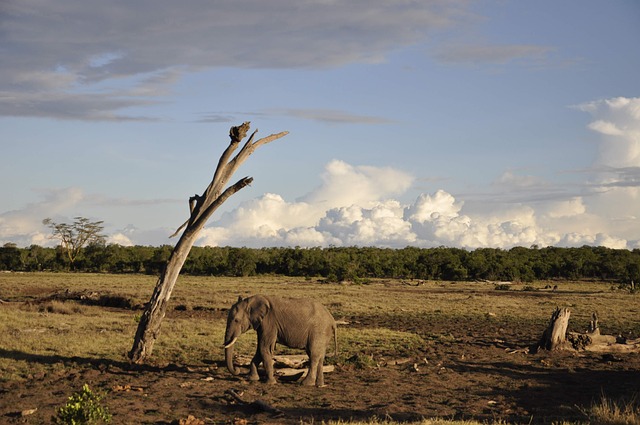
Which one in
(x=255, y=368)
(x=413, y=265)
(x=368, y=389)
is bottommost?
(x=368, y=389)

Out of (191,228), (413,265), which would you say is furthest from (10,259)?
(191,228)

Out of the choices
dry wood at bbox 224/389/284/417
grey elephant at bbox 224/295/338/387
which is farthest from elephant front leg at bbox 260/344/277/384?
dry wood at bbox 224/389/284/417

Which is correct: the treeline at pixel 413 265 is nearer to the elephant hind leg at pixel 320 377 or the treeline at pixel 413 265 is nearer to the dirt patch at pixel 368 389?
the dirt patch at pixel 368 389

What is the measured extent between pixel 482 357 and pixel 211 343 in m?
7.74

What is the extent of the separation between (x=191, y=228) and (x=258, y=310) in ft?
10.7

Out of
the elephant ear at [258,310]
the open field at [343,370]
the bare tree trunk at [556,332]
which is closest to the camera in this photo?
the open field at [343,370]

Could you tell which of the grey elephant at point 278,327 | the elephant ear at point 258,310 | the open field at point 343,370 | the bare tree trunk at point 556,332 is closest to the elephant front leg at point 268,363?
the grey elephant at point 278,327

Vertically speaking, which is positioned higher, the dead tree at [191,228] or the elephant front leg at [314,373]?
the dead tree at [191,228]

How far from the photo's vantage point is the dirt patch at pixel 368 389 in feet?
41.5

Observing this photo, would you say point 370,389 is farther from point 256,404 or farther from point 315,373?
point 256,404

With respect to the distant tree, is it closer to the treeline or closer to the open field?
the treeline

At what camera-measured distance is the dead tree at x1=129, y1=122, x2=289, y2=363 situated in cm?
1706

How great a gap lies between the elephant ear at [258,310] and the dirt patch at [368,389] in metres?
1.32

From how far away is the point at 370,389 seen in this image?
14867 mm
